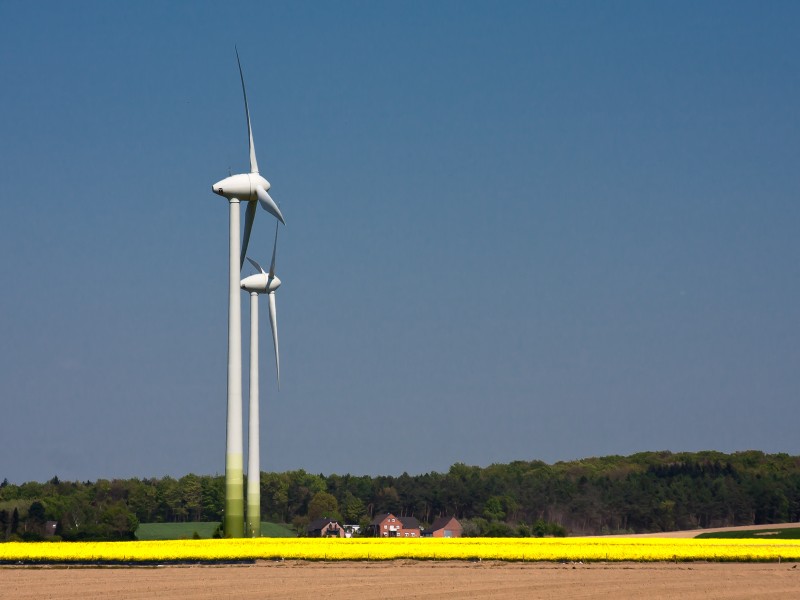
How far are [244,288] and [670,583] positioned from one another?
2035 inches

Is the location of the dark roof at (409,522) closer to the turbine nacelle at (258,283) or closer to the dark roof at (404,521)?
the dark roof at (404,521)

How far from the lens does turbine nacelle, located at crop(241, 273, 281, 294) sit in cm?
9219

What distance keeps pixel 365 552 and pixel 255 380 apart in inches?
1059

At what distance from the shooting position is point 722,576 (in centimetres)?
5116

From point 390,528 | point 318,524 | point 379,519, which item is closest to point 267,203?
point 318,524

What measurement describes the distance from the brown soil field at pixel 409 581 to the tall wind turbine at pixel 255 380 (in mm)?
21580

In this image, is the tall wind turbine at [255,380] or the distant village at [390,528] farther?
the distant village at [390,528]

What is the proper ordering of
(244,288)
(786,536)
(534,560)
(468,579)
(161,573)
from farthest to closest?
(786,536)
(244,288)
(534,560)
(161,573)
(468,579)

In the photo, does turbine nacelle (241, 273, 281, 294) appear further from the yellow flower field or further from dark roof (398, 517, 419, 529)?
dark roof (398, 517, 419, 529)

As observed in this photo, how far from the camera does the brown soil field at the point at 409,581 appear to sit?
42.8m

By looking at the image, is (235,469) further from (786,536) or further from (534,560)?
(786,536)

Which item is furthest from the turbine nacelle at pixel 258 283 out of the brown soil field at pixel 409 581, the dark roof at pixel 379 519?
the dark roof at pixel 379 519

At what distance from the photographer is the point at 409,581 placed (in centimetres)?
4809

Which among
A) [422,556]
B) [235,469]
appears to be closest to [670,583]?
[422,556]
